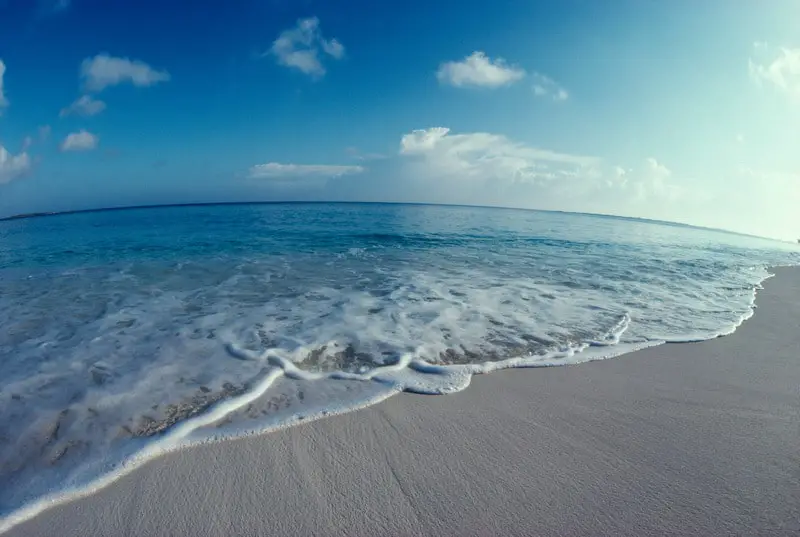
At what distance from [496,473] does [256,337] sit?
12.3 feet

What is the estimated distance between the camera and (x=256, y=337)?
5.09 meters

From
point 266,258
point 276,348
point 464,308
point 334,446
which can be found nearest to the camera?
point 334,446

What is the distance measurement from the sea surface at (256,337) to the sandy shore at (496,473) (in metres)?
0.33

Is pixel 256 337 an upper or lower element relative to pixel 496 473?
upper

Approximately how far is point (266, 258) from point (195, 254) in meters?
3.16

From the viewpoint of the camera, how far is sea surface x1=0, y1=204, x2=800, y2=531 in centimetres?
298

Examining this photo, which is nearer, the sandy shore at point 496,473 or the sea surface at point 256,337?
the sandy shore at point 496,473

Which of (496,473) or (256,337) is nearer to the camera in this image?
(496,473)

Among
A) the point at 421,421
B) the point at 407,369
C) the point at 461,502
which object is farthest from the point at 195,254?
the point at 461,502

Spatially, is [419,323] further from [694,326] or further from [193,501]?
[694,326]

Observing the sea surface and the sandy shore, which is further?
the sea surface

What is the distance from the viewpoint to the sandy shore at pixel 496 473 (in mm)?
2127

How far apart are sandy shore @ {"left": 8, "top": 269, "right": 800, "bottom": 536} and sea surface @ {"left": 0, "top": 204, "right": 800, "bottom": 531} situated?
330 millimetres

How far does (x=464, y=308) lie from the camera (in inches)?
256
